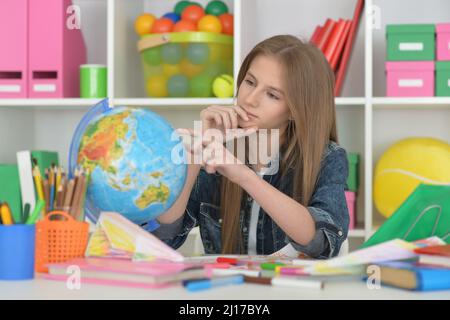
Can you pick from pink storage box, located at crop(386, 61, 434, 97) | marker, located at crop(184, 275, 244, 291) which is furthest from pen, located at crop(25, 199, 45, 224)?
pink storage box, located at crop(386, 61, 434, 97)

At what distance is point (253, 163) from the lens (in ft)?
6.18

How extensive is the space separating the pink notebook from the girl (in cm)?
60

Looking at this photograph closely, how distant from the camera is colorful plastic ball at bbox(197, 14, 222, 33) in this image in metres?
2.69

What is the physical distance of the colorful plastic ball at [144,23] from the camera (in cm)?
278

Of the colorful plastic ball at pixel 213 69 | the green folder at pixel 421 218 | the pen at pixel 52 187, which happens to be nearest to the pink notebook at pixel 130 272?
the pen at pixel 52 187

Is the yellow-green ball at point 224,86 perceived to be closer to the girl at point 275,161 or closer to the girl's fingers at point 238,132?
the girl at point 275,161

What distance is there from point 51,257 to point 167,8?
205 cm

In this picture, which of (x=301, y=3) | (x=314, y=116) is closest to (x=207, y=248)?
(x=314, y=116)

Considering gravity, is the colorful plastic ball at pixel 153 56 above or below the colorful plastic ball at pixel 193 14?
Answer: below

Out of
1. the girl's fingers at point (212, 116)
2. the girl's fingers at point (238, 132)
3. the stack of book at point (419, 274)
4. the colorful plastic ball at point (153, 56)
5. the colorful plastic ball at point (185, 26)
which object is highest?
the colorful plastic ball at point (185, 26)

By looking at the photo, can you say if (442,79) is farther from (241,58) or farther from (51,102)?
(51,102)

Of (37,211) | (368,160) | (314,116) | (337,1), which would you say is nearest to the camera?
(37,211)

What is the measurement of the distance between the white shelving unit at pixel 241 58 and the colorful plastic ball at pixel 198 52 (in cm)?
14

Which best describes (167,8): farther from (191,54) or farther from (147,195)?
(147,195)
